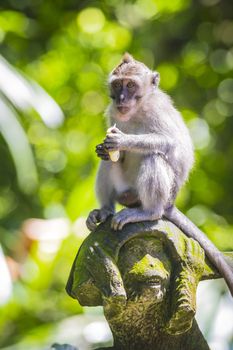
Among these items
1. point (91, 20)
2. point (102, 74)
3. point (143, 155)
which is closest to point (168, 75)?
point (102, 74)

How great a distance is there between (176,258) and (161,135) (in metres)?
0.94

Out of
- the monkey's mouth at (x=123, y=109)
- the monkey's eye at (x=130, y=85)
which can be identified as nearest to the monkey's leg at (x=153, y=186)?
the monkey's mouth at (x=123, y=109)

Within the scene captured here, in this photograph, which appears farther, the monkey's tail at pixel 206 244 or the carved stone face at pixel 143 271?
the monkey's tail at pixel 206 244

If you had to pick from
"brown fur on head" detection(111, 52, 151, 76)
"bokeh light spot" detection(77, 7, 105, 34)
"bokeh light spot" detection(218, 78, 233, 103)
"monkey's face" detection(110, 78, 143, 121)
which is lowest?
"monkey's face" detection(110, 78, 143, 121)

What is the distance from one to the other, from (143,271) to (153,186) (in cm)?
70

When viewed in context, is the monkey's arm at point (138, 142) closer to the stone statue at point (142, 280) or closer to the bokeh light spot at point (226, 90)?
the stone statue at point (142, 280)

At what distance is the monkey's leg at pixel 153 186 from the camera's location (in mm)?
3324

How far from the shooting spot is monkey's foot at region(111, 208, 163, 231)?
291 centimetres

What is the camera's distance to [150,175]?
342 cm

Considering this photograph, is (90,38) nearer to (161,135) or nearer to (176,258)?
(161,135)

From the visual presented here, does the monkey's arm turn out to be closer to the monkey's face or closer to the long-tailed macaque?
the long-tailed macaque

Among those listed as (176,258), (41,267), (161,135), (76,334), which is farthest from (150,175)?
(41,267)

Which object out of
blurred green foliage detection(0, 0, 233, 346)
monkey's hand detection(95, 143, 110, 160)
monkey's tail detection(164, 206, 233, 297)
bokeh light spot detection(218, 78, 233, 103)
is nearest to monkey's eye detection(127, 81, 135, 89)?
monkey's tail detection(164, 206, 233, 297)

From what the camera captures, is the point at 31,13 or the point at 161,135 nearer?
the point at 161,135
